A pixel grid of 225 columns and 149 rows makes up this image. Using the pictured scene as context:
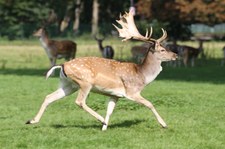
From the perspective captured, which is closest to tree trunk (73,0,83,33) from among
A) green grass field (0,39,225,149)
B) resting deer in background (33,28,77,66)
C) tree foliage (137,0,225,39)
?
tree foliage (137,0,225,39)

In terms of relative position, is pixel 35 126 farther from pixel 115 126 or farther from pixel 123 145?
pixel 123 145

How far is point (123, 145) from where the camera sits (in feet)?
26.7

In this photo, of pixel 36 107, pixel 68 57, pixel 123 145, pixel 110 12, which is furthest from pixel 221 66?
pixel 110 12

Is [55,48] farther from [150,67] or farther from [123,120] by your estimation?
[150,67]

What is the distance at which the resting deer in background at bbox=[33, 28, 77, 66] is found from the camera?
2358 cm

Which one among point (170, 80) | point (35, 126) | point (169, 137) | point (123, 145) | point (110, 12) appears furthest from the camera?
point (110, 12)

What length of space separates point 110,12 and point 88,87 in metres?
55.0

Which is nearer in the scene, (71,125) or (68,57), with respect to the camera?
(71,125)

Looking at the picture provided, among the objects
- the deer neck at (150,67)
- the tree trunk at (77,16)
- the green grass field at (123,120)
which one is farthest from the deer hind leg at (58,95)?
the tree trunk at (77,16)

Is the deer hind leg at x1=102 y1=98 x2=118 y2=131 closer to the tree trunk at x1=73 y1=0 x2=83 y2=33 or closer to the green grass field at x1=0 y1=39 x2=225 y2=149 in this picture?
the green grass field at x1=0 y1=39 x2=225 y2=149

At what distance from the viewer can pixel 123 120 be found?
416 inches

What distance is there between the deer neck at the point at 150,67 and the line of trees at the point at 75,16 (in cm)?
2714

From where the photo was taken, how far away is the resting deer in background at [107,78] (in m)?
9.18

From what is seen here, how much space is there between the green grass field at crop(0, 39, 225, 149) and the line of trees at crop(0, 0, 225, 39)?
63.7 feet
